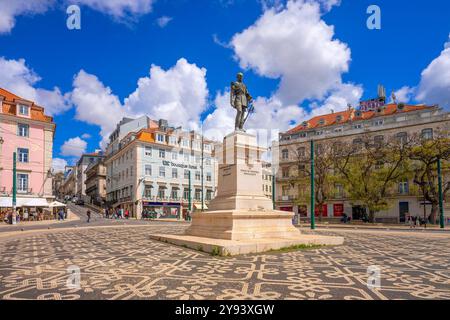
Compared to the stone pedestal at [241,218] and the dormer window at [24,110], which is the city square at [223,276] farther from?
the dormer window at [24,110]

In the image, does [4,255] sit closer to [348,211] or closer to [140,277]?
[140,277]

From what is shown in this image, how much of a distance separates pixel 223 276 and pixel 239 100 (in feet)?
32.9

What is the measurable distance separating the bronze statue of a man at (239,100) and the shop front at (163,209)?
38.2 metres

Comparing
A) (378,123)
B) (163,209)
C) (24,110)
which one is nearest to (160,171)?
(163,209)

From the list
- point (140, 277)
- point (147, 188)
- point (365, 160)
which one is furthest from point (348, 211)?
point (140, 277)

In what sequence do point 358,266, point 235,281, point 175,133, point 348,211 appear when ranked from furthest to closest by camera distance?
1. point 175,133
2. point 348,211
3. point 358,266
4. point 235,281

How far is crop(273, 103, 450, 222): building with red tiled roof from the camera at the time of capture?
42.7 m

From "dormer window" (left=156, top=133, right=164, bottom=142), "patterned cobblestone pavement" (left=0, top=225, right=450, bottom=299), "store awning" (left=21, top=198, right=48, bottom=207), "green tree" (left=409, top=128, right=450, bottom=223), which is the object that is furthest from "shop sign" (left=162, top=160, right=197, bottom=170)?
"patterned cobblestone pavement" (left=0, top=225, right=450, bottom=299)

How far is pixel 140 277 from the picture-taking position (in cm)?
615

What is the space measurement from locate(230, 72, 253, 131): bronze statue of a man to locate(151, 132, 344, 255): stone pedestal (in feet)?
2.34

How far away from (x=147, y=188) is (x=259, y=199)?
139 feet

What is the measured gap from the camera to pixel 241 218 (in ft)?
36.6

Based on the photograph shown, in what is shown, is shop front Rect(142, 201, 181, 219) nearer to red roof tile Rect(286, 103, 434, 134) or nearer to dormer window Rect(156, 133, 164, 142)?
dormer window Rect(156, 133, 164, 142)

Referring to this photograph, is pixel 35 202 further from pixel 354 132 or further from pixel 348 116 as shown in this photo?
pixel 348 116
